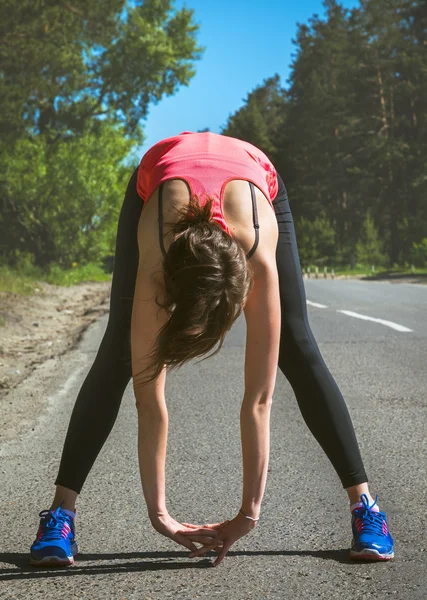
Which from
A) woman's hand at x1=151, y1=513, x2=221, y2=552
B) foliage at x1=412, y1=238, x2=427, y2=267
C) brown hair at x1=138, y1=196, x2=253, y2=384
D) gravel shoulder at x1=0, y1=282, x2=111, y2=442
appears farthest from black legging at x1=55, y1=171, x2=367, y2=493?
foliage at x1=412, y1=238, x2=427, y2=267

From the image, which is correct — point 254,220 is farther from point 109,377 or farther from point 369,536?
point 369,536

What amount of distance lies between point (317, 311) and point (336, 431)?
11552mm

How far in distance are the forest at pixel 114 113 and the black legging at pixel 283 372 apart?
2166 cm

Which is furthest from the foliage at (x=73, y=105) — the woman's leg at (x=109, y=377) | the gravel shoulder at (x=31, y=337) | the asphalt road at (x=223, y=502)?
the woman's leg at (x=109, y=377)

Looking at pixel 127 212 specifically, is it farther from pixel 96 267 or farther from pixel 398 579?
pixel 96 267

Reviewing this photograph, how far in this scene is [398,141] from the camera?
211 feet

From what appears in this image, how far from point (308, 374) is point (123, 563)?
89cm

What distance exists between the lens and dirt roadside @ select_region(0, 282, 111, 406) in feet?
28.8

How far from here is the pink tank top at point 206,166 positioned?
109 inches

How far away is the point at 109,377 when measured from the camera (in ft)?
10.6

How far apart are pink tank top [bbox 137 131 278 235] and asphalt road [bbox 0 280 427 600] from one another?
115 cm

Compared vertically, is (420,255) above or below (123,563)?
above

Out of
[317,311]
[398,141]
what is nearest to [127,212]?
[317,311]

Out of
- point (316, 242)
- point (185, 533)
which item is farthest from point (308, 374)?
point (316, 242)
